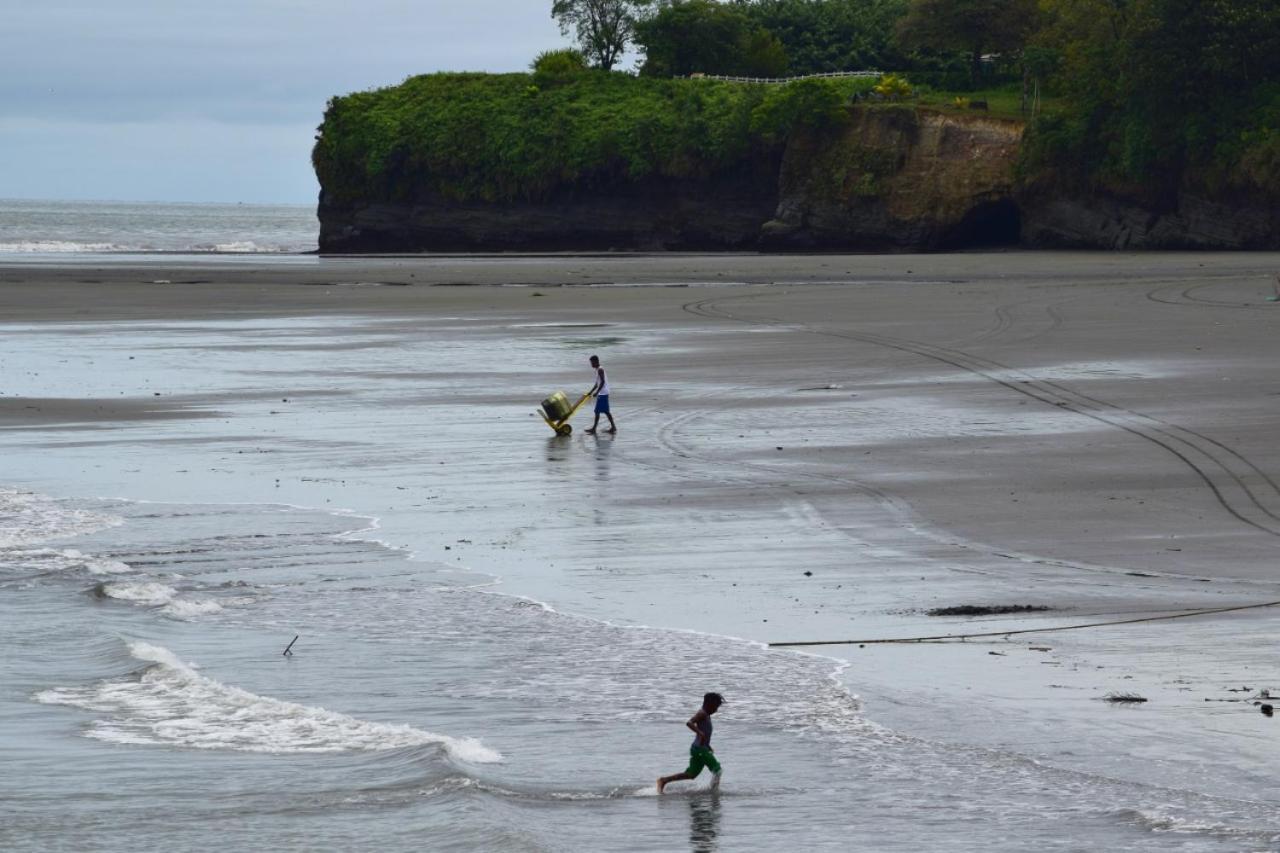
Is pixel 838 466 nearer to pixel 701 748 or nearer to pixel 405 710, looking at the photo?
pixel 405 710

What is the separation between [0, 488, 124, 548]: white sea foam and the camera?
46.1ft

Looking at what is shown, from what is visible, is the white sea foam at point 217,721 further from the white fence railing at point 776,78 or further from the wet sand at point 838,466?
the white fence railing at point 776,78

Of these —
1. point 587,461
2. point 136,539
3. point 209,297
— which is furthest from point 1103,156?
point 136,539

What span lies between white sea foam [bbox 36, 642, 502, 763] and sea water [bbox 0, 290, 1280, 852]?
25mm

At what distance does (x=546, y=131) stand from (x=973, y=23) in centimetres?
2043

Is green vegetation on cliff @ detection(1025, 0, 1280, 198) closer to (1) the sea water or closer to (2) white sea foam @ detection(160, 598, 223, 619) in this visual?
(1) the sea water

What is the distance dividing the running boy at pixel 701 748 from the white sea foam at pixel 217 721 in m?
1.04

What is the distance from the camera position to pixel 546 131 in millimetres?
80125

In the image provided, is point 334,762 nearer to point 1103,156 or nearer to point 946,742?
point 946,742

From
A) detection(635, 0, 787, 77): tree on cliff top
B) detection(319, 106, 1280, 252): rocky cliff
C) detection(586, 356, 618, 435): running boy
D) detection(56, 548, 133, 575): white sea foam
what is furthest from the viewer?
detection(635, 0, 787, 77): tree on cliff top

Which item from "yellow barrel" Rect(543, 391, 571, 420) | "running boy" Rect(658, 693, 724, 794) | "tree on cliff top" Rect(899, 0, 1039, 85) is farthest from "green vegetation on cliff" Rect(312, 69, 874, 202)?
"running boy" Rect(658, 693, 724, 794)

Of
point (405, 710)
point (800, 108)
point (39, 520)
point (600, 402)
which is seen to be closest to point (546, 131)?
point (800, 108)

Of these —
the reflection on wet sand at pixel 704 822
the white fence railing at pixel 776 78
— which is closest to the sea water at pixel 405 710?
the reflection on wet sand at pixel 704 822

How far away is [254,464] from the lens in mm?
17609
